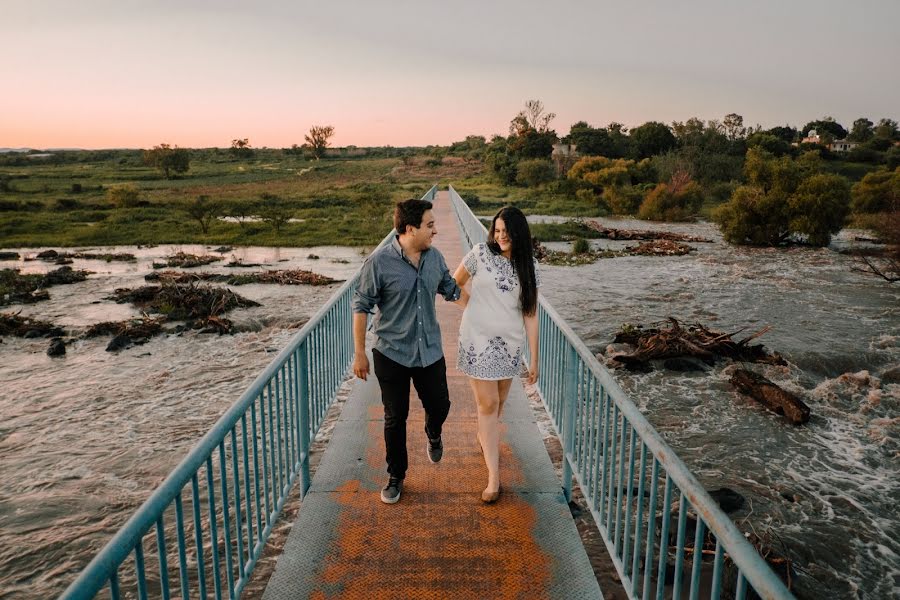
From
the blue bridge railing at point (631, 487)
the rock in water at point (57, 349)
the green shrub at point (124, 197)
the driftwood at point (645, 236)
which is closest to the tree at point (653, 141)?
the driftwood at point (645, 236)

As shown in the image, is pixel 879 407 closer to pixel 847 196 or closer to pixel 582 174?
pixel 847 196

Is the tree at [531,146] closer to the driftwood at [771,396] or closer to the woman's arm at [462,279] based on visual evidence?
the driftwood at [771,396]

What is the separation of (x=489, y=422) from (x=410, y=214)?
134 centimetres

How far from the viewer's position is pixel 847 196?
27.7 m

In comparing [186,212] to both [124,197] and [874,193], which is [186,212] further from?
[874,193]

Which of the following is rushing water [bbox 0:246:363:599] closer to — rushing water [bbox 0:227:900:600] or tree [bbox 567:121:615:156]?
rushing water [bbox 0:227:900:600]

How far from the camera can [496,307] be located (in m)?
3.62

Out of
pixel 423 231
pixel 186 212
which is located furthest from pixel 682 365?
pixel 186 212

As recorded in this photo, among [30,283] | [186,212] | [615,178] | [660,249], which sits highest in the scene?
[615,178]

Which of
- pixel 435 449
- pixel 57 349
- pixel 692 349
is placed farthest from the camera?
pixel 57 349

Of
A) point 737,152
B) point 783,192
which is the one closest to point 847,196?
point 783,192

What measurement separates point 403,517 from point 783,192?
2963 cm

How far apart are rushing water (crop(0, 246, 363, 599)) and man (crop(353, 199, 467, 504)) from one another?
3815 millimetres

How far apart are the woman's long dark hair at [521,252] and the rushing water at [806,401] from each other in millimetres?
3871
